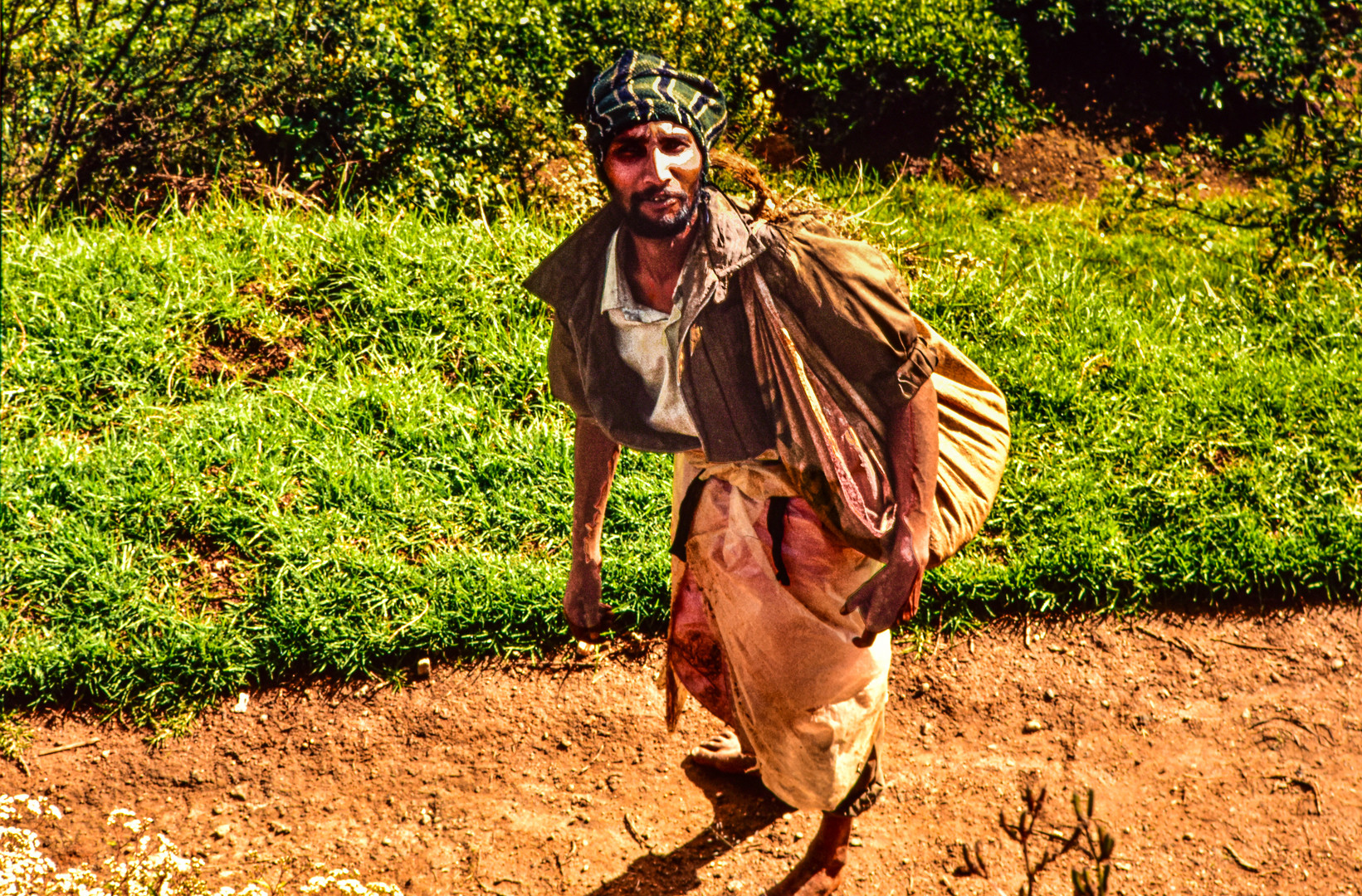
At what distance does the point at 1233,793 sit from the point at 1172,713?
32cm

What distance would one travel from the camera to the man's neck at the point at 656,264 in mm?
2113

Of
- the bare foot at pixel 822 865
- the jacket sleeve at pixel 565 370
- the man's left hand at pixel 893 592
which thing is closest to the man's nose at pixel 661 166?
the jacket sleeve at pixel 565 370

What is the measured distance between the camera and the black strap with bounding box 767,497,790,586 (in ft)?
7.63

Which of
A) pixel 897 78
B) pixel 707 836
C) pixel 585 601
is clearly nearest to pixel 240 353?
pixel 585 601

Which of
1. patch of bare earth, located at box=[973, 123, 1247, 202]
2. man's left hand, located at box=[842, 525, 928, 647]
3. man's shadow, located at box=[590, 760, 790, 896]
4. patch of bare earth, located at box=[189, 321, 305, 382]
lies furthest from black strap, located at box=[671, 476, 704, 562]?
patch of bare earth, located at box=[973, 123, 1247, 202]

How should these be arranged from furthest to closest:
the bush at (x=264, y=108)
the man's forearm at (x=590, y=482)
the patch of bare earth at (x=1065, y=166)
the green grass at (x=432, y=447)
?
1. the patch of bare earth at (x=1065, y=166)
2. the bush at (x=264, y=108)
3. the green grass at (x=432, y=447)
4. the man's forearm at (x=590, y=482)

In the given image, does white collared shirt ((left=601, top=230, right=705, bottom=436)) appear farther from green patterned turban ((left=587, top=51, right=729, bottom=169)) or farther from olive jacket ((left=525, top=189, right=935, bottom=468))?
green patterned turban ((left=587, top=51, right=729, bottom=169))

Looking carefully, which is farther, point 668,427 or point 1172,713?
point 1172,713

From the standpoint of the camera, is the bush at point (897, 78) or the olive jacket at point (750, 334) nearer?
the olive jacket at point (750, 334)

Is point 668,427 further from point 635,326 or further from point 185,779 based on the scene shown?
point 185,779

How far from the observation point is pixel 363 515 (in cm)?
398

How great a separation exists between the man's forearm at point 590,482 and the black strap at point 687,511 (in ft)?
0.61

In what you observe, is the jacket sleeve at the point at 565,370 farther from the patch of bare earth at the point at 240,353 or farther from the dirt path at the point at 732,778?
the patch of bare earth at the point at 240,353

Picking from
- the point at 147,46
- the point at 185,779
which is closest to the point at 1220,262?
the point at 185,779
